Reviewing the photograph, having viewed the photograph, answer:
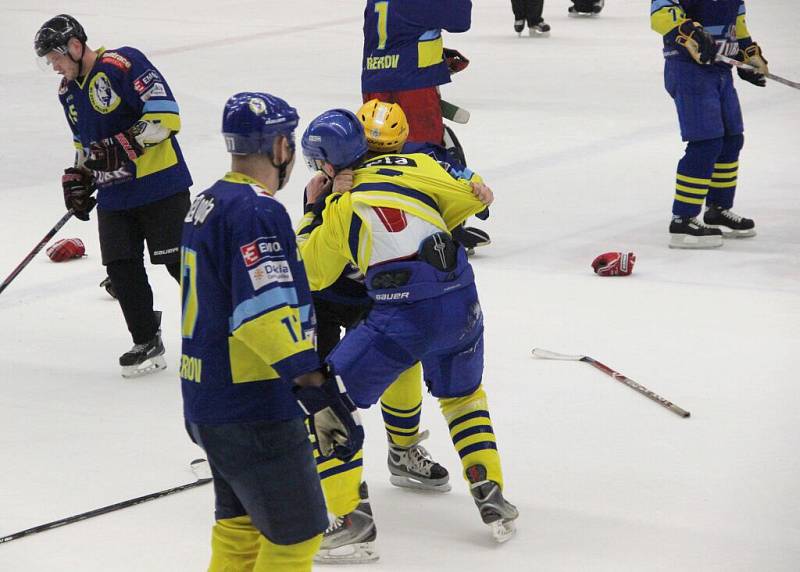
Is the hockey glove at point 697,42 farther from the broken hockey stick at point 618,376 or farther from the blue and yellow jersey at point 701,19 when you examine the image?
the broken hockey stick at point 618,376

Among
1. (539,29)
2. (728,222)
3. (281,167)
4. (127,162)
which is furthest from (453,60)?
(539,29)

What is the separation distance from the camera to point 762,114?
946cm

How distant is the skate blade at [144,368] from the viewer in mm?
5031

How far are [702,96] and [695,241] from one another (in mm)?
736

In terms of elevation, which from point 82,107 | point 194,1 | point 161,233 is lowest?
point 194,1

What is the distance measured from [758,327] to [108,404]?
8.66 feet

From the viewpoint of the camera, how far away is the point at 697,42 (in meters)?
6.23

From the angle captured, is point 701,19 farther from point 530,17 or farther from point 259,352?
point 530,17

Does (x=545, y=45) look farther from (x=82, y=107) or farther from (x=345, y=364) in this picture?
(x=345, y=364)

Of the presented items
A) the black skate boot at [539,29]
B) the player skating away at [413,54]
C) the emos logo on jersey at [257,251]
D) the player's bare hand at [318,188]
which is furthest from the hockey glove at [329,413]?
the black skate boot at [539,29]

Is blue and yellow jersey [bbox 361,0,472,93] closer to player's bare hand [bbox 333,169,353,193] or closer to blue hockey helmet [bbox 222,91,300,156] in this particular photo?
player's bare hand [bbox 333,169,353,193]

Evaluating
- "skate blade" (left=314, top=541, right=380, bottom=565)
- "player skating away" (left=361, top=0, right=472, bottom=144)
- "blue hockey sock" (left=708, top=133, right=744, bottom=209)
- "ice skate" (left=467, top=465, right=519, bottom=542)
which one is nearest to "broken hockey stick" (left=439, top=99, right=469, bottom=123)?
"player skating away" (left=361, top=0, right=472, bottom=144)

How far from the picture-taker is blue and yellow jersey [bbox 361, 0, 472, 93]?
19.9 feet

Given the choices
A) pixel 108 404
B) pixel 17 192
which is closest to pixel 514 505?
pixel 108 404
